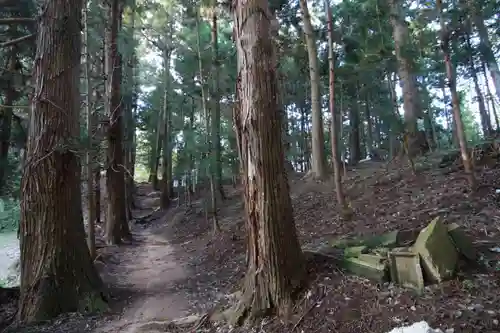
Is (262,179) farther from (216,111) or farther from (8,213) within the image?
(216,111)

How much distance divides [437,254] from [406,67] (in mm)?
8749

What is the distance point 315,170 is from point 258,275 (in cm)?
878

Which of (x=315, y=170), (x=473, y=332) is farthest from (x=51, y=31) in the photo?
(x=315, y=170)

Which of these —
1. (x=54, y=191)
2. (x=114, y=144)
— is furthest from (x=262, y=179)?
(x=114, y=144)

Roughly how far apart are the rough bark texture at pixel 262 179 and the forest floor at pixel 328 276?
0.92ft

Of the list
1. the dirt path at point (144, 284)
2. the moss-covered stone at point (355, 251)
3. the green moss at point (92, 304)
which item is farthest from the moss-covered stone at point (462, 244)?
the green moss at point (92, 304)

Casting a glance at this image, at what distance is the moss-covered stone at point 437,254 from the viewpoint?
397 cm

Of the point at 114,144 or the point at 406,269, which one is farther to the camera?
the point at 114,144

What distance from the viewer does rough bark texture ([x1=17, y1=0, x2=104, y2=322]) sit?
245 inches

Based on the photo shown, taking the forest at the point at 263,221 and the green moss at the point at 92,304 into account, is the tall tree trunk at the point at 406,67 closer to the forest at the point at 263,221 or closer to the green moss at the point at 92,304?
the forest at the point at 263,221

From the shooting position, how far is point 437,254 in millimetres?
4004

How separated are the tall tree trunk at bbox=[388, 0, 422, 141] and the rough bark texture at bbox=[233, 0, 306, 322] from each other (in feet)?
24.5

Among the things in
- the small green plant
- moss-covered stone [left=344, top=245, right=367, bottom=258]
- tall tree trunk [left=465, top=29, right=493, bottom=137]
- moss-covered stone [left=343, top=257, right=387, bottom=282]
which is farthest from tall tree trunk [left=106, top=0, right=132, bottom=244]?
tall tree trunk [left=465, top=29, right=493, bottom=137]

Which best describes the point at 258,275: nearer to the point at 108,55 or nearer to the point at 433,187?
the point at 433,187
